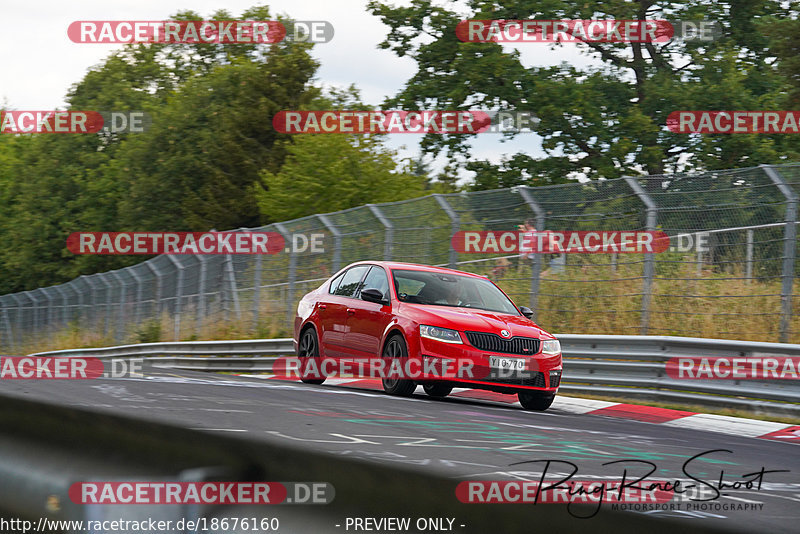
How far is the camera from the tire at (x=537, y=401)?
10383mm

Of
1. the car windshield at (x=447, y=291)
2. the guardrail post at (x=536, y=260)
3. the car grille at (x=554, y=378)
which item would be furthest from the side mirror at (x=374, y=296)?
the guardrail post at (x=536, y=260)

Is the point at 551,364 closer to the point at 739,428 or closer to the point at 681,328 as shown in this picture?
the point at 739,428

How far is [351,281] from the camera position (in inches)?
476

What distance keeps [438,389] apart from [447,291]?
1323mm

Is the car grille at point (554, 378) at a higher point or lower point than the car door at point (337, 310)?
lower

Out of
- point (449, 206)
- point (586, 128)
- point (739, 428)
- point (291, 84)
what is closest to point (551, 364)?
point (739, 428)

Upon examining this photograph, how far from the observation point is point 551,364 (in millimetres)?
10273

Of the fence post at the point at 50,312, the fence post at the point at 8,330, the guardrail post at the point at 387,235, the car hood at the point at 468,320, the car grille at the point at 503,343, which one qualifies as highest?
the guardrail post at the point at 387,235

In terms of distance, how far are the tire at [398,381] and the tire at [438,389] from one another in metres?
0.17

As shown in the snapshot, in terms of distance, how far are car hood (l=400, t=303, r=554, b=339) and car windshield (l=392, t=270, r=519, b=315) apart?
291 mm

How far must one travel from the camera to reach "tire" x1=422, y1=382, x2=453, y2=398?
10055 millimetres

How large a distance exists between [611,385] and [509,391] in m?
2.49

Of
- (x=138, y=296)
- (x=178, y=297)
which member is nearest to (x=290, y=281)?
(x=178, y=297)

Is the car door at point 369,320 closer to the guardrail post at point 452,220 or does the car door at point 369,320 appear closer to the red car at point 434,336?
the red car at point 434,336
